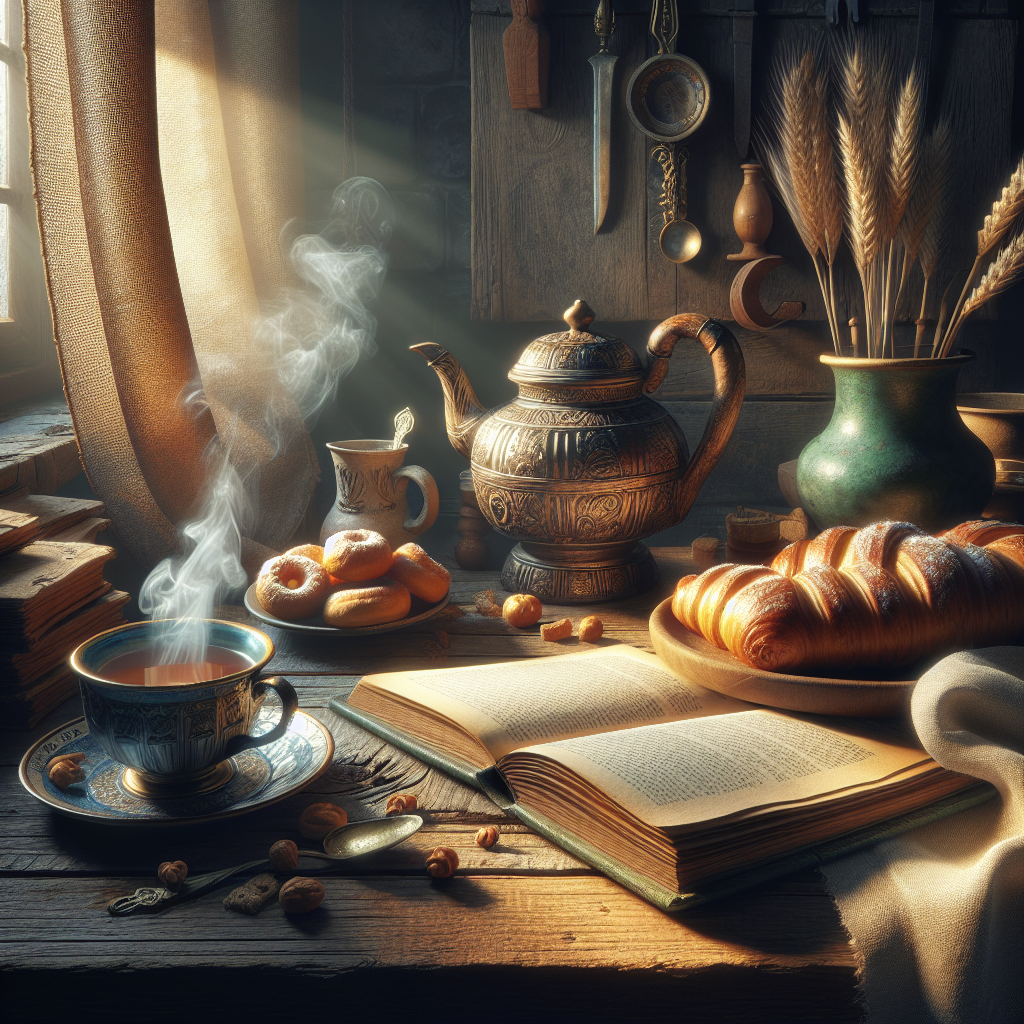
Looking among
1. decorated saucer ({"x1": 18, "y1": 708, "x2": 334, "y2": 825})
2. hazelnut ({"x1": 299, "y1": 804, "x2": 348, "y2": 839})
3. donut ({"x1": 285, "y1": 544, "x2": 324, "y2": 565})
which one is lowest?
hazelnut ({"x1": 299, "y1": 804, "x2": 348, "y2": 839})

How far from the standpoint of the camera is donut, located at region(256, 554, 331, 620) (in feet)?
3.83

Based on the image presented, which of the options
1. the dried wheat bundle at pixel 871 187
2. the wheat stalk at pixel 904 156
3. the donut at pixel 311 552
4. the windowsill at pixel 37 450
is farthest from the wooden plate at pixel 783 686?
the windowsill at pixel 37 450

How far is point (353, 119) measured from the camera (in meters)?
1.89

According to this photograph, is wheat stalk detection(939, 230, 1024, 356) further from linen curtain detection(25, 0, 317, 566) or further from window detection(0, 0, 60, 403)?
window detection(0, 0, 60, 403)

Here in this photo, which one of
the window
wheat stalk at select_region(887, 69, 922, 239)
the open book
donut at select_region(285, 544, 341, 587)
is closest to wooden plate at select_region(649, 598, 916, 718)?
the open book

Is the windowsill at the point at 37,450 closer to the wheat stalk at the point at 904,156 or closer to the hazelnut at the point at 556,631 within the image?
the hazelnut at the point at 556,631

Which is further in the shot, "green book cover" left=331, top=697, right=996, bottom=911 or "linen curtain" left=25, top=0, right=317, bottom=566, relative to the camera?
"linen curtain" left=25, top=0, right=317, bottom=566

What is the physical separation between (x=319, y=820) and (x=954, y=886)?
1.50ft

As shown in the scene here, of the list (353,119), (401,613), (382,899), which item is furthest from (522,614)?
(353,119)

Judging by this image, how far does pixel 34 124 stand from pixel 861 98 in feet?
3.84

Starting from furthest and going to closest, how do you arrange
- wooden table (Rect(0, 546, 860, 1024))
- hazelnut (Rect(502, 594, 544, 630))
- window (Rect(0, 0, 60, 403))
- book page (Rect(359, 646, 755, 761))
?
window (Rect(0, 0, 60, 403)) < hazelnut (Rect(502, 594, 544, 630)) < book page (Rect(359, 646, 755, 761)) < wooden table (Rect(0, 546, 860, 1024))

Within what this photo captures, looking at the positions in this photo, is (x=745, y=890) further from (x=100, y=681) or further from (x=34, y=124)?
(x=34, y=124)

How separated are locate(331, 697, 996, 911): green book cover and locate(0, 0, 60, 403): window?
1.36 m

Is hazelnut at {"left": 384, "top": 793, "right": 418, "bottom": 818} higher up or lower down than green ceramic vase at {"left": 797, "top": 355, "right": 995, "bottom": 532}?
lower down
